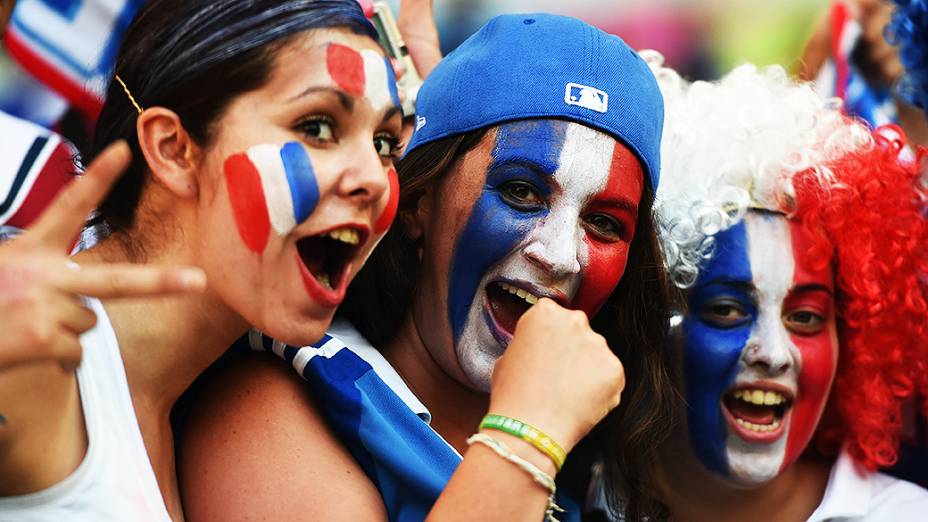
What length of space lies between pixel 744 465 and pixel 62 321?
1.96 metres

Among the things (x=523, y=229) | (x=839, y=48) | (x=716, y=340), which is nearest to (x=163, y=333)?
(x=523, y=229)

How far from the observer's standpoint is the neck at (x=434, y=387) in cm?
248

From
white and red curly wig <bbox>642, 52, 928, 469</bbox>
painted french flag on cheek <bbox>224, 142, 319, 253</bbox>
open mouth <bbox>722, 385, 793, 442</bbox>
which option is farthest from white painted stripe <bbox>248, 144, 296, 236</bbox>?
open mouth <bbox>722, 385, 793, 442</bbox>

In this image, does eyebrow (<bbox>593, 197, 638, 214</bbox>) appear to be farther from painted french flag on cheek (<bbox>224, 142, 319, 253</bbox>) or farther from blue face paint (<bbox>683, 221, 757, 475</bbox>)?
painted french flag on cheek (<bbox>224, 142, 319, 253</bbox>)

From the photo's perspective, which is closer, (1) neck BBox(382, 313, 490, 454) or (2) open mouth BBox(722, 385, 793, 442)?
(1) neck BBox(382, 313, 490, 454)

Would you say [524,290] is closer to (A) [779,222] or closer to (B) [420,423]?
(B) [420,423]

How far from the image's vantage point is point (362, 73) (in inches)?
76.7

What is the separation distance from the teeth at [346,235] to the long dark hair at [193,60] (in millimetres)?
255

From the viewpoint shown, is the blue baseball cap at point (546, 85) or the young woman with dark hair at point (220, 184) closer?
the young woman with dark hair at point (220, 184)

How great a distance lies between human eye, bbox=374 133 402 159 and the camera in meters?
2.06

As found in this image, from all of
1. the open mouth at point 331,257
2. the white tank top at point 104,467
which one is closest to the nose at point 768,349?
the open mouth at point 331,257

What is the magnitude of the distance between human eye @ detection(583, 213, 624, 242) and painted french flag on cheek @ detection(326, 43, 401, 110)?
0.57m

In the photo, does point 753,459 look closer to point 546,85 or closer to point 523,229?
point 523,229

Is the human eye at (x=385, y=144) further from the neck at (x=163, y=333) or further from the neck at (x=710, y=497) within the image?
the neck at (x=710, y=497)
